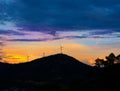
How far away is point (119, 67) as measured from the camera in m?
199

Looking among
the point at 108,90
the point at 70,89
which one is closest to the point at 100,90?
the point at 108,90

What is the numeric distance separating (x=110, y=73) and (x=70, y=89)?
23.5m

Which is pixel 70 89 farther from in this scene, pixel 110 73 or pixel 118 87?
pixel 118 87

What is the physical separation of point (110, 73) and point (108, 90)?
67.4ft

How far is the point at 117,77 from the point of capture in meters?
171

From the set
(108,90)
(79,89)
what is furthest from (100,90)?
(79,89)

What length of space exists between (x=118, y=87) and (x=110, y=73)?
77.9 ft

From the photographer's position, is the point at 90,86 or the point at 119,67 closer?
the point at 90,86

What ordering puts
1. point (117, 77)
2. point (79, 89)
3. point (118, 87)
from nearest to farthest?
point (118, 87) < point (117, 77) < point (79, 89)

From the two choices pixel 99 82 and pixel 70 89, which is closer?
pixel 99 82

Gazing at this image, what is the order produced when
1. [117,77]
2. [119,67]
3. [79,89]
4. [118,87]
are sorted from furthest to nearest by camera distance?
[119,67] → [79,89] → [117,77] → [118,87]

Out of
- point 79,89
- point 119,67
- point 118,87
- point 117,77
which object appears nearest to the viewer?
point 118,87

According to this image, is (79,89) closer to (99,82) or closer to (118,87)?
(99,82)

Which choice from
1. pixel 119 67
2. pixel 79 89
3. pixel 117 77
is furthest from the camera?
pixel 119 67
